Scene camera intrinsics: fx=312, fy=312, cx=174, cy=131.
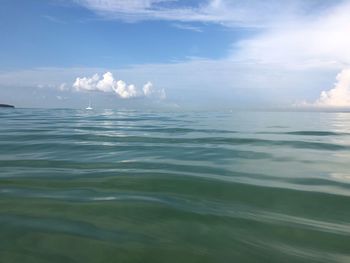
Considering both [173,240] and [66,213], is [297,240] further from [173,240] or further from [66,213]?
[66,213]

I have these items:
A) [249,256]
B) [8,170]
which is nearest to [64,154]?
[8,170]

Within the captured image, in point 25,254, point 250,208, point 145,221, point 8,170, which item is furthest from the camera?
point 8,170

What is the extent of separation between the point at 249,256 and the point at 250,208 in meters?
1.73

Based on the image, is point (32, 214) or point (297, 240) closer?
point (297, 240)

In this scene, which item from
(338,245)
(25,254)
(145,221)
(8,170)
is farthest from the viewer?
(8,170)

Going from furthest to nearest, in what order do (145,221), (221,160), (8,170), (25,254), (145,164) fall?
(221,160) < (145,164) < (8,170) < (145,221) < (25,254)

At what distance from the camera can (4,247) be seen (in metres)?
3.57

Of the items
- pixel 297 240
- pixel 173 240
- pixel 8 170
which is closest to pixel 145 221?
pixel 173 240

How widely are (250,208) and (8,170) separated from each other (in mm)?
5900

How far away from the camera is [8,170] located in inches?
302

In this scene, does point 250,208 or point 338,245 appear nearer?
point 338,245

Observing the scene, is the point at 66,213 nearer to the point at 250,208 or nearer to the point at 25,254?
the point at 25,254

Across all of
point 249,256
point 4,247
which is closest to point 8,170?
point 4,247

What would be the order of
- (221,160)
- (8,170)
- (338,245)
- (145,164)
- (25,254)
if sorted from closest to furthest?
(25,254) → (338,245) → (8,170) → (145,164) → (221,160)
